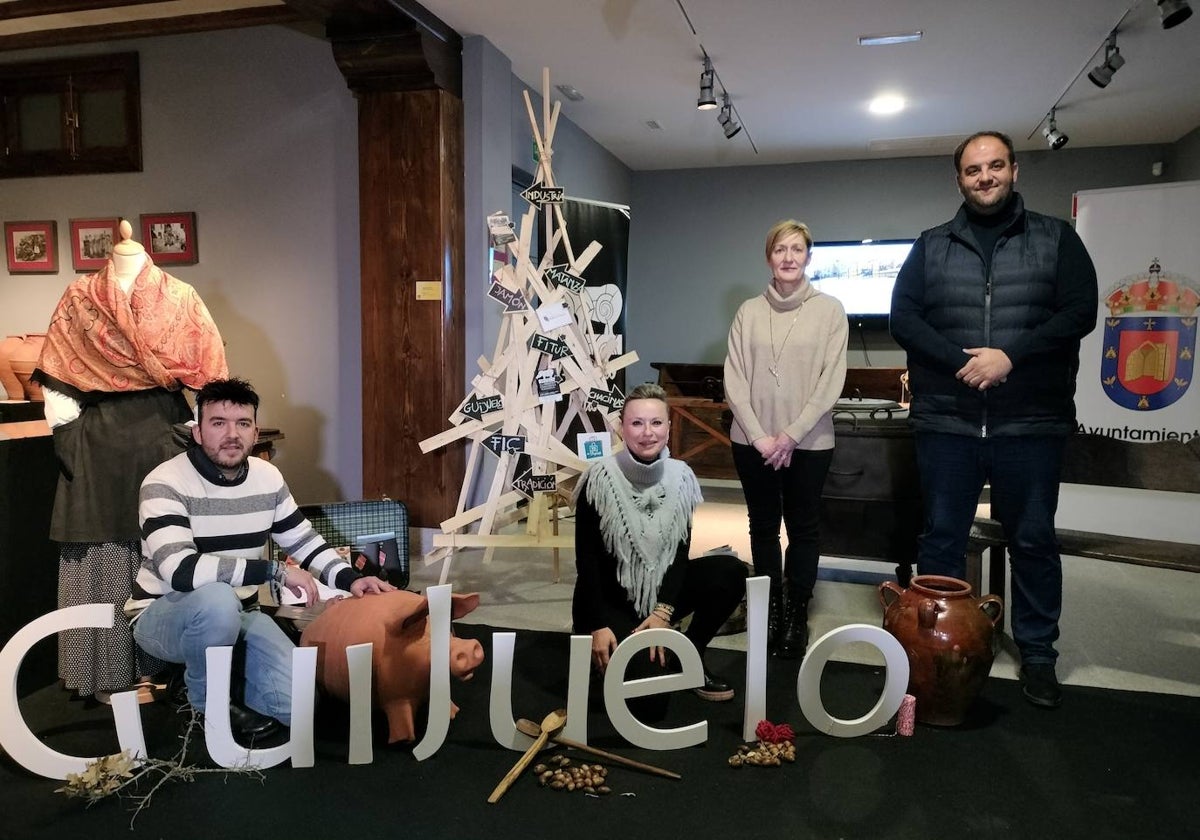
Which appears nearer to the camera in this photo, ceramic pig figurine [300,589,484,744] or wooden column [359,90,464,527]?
ceramic pig figurine [300,589,484,744]

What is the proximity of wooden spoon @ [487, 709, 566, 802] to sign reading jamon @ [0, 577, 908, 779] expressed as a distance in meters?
0.04

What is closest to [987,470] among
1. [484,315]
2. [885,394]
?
[484,315]

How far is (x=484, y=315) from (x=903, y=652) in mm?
2679

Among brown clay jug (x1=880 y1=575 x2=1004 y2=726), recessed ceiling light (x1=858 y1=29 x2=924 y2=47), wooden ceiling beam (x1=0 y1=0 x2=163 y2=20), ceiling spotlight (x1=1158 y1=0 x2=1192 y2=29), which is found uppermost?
wooden ceiling beam (x1=0 y1=0 x2=163 y2=20)

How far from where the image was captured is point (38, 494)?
2268 millimetres

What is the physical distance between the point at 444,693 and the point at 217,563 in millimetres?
607

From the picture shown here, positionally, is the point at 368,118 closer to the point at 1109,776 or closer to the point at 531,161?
the point at 531,161

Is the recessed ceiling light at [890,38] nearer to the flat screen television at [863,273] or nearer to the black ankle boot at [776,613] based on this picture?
the flat screen television at [863,273]

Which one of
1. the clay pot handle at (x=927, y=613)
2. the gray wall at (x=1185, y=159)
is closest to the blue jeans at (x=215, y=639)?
the clay pot handle at (x=927, y=613)

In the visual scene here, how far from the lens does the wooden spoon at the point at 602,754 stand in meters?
1.76

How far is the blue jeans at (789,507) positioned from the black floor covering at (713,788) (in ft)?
1.57

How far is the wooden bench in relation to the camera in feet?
7.81

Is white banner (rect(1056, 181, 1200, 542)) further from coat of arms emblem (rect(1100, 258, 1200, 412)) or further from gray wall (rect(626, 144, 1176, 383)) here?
gray wall (rect(626, 144, 1176, 383))

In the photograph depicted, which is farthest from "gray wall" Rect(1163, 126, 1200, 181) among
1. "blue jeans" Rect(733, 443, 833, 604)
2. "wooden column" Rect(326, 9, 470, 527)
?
"wooden column" Rect(326, 9, 470, 527)
